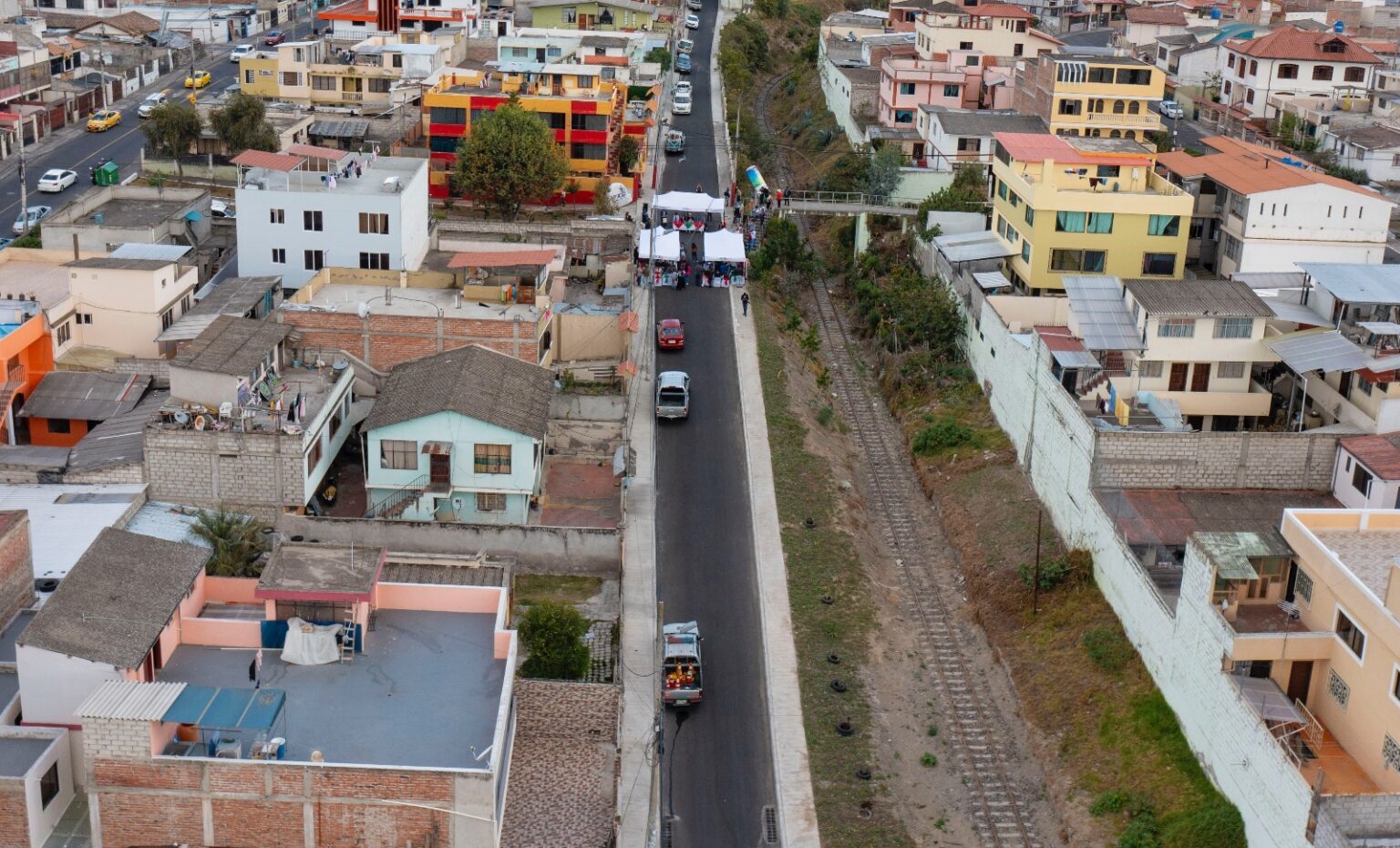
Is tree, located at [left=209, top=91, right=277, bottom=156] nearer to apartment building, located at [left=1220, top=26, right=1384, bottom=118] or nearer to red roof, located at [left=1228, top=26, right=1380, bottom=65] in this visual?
apartment building, located at [left=1220, top=26, right=1384, bottom=118]

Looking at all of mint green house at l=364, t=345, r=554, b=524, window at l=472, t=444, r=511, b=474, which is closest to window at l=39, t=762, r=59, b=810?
mint green house at l=364, t=345, r=554, b=524

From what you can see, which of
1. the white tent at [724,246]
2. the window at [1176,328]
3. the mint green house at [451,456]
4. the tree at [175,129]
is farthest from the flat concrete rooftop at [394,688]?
the tree at [175,129]

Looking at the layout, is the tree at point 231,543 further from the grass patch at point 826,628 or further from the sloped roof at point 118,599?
the grass patch at point 826,628

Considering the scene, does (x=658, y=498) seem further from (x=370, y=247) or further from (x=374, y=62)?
(x=374, y=62)

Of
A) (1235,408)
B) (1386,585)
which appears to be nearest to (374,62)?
(1235,408)

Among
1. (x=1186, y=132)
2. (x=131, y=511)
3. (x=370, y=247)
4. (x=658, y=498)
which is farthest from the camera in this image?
(x=1186, y=132)
